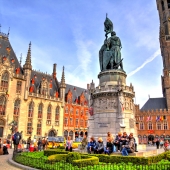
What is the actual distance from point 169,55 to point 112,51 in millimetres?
61627

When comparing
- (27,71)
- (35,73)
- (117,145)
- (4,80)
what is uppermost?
(35,73)

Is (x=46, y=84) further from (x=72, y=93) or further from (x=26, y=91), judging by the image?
(x=72, y=93)

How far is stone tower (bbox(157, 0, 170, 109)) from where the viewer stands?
214 feet

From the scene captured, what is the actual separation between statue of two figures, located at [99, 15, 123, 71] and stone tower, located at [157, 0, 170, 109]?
4872cm

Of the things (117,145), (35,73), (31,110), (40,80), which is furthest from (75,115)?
(117,145)

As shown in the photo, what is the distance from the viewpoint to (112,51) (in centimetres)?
2009

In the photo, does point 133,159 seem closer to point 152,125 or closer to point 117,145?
point 117,145

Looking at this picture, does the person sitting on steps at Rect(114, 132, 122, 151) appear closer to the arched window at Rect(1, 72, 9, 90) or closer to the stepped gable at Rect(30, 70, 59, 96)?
the arched window at Rect(1, 72, 9, 90)

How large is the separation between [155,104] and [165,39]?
29436mm

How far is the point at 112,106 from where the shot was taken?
1759cm

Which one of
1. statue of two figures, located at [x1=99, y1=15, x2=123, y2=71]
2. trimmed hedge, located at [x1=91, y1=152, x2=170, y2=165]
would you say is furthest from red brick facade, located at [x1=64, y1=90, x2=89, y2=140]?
trimmed hedge, located at [x1=91, y1=152, x2=170, y2=165]

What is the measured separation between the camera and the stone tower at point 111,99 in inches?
675

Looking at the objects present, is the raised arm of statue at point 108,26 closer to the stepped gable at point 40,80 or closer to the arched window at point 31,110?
the arched window at point 31,110

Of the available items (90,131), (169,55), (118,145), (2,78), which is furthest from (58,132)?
(169,55)
